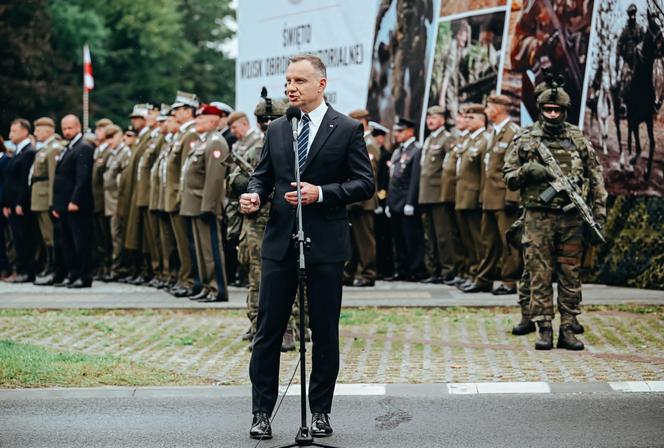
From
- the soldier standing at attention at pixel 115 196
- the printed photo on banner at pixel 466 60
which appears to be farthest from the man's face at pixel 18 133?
the printed photo on banner at pixel 466 60

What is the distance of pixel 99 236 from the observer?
19938 millimetres

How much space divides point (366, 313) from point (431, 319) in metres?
0.79

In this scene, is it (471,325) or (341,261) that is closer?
(341,261)

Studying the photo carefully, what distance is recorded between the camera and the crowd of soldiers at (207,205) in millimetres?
15125

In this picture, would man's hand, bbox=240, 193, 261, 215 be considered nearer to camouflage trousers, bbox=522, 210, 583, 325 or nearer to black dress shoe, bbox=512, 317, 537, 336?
camouflage trousers, bbox=522, 210, 583, 325

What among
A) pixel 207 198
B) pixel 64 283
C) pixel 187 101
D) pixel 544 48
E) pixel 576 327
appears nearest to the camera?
pixel 576 327

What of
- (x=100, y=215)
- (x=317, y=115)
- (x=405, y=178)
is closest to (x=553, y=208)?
(x=317, y=115)

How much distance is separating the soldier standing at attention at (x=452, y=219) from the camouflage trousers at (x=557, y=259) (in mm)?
5400

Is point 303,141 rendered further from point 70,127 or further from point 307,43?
point 307,43

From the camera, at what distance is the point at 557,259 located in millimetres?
11227

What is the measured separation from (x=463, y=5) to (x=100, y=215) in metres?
6.21

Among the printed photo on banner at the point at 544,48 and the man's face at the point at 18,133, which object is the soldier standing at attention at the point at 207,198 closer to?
the printed photo on banner at the point at 544,48

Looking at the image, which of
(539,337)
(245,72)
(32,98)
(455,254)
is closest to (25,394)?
(539,337)

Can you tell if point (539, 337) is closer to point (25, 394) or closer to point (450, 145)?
point (25, 394)
